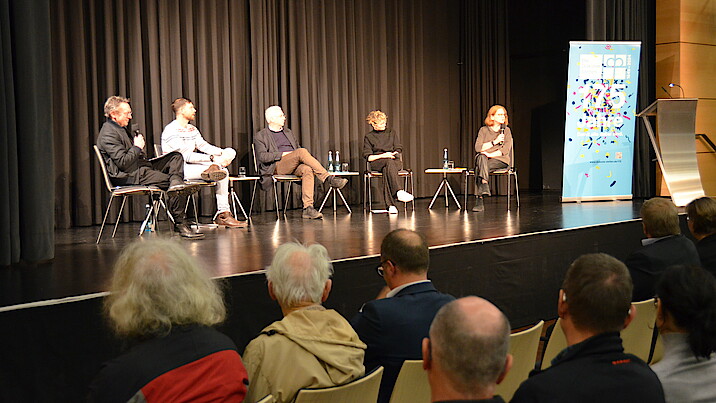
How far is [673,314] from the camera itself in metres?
1.85

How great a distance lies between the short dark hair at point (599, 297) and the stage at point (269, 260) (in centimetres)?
210

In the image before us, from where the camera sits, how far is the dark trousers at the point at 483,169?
7977 mm

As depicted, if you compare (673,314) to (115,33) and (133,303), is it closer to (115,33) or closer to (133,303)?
(133,303)

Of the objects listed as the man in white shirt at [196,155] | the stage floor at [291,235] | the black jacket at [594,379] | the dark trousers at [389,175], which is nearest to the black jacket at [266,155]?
Result: the stage floor at [291,235]

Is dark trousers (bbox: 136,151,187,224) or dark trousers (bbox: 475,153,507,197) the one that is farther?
dark trousers (bbox: 475,153,507,197)

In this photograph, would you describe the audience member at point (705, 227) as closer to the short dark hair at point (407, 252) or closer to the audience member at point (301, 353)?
the short dark hair at point (407, 252)

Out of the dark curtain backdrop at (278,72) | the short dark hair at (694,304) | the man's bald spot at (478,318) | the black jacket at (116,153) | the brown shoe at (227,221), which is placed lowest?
the brown shoe at (227,221)

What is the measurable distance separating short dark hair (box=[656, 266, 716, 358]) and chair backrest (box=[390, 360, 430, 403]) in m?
0.69

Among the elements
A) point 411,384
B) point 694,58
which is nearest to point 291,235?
point 411,384

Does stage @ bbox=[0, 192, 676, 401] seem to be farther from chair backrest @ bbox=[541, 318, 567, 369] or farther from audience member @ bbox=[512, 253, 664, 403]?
audience member @ bbox=[512, 253, 664, 403]

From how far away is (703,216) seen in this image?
356cm

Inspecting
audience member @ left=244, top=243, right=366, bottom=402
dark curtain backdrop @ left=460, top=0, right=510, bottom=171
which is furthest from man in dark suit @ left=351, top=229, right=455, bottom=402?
dark curtain backdrop @ left=460, top=0, right=510, bottom=171

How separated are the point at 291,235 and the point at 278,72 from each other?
3.82m

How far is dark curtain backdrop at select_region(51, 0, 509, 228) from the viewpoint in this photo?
7.16 metres
